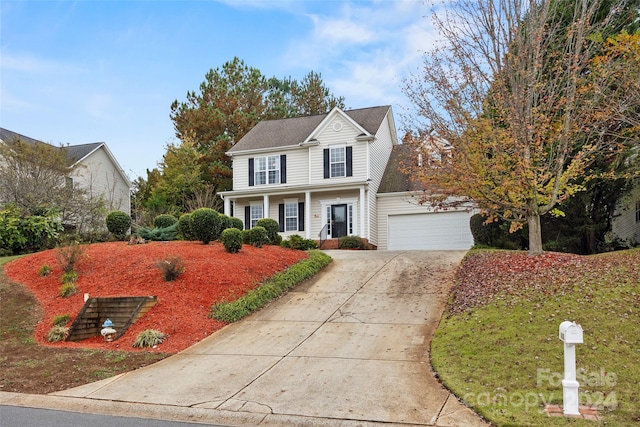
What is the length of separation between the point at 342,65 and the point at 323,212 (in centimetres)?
1166

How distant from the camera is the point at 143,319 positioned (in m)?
11.0

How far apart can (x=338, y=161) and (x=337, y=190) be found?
150 cm

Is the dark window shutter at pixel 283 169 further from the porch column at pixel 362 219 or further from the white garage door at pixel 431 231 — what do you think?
the white garage door at pixel 431 231

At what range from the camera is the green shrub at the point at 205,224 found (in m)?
16.7

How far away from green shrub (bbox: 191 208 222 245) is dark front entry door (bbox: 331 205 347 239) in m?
9.56

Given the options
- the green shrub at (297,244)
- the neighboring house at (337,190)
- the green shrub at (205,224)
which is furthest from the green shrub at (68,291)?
the neighboring house at (337,190)

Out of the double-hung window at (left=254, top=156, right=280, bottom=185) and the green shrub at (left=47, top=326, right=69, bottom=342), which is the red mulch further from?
the double-hung window at (left=254, top=156, right=280, bottom=185)

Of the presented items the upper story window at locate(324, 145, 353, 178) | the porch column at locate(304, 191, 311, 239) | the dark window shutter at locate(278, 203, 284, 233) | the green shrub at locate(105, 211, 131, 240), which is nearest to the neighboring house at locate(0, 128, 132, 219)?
the dark window shutter at locate(278, 203, 284, 233)

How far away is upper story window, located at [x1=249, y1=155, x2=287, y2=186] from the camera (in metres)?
27.3

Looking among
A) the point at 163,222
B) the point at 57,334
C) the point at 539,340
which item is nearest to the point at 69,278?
the point at 57,334

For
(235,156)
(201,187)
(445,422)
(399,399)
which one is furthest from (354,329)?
(201,187)

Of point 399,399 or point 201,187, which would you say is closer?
point 399,399

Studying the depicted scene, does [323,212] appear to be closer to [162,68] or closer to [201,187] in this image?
[201,187]

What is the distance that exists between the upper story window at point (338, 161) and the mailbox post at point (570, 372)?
65.5 feet
